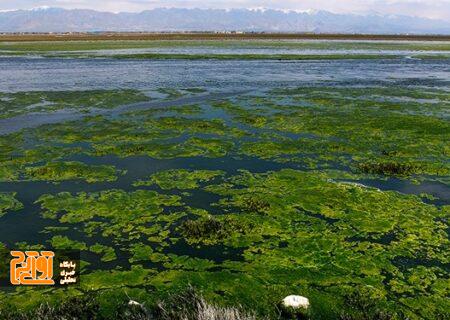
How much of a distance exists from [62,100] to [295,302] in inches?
1402

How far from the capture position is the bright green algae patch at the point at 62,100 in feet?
121

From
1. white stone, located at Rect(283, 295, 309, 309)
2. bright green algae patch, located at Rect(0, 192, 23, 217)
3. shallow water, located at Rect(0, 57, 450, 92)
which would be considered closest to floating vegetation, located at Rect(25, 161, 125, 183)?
bright green algae patch, located at Rect(0, 192, 23, 217)

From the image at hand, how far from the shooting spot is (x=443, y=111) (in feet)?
118

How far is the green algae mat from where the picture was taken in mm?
12719

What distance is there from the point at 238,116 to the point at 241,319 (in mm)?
25985

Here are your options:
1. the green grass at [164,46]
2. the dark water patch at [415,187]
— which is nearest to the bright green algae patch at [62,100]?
the dark water patch at [415,187]

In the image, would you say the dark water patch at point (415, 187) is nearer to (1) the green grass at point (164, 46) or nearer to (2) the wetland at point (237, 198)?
(2) the wetland at point (237, 198)

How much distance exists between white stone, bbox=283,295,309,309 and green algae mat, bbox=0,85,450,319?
0.25 meters

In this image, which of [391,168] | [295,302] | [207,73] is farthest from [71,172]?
[207,73]

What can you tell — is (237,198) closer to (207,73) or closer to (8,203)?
(8,203)

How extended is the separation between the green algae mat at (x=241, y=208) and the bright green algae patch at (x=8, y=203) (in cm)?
8

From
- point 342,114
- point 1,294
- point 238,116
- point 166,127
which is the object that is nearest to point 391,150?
point 342,114

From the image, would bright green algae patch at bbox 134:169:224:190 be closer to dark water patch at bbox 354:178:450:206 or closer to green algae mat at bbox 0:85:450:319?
green algae mat at bbox 0:85:450:319

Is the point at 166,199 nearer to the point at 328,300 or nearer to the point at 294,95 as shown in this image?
the point at 328,300
